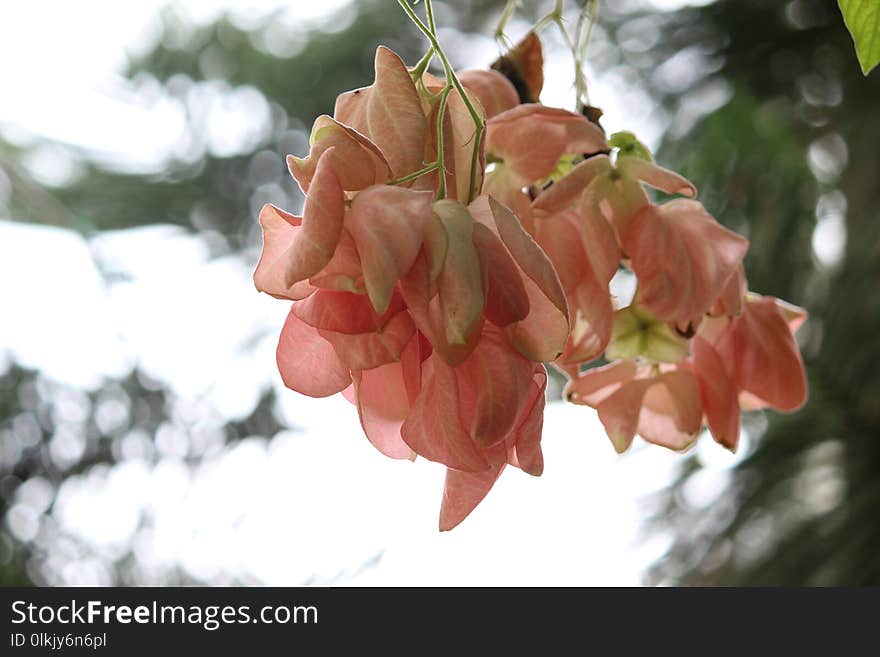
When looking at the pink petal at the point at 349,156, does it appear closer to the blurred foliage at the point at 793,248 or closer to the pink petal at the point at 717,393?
the pink petal at the point at 717,393

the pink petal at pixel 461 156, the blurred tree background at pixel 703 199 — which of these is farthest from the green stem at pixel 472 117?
the blurred tree background at pixel 703 199

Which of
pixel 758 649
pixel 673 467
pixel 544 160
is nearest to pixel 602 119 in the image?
pixel 544 160

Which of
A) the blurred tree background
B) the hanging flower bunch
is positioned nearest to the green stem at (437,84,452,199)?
the hanging flower bunch

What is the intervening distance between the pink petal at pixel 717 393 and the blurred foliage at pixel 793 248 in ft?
1.69

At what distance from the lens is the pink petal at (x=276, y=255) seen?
14 cm

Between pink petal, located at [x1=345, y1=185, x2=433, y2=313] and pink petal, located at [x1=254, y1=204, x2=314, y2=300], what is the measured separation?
1 centimetres

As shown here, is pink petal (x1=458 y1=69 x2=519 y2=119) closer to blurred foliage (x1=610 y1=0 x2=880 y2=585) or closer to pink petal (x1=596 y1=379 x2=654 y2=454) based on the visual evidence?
pink petal (x1=596 y1=379 x2=654 y2=454)

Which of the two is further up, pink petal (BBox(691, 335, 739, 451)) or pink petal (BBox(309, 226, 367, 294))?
pink petal (BBox(309, 226, 367, 294))

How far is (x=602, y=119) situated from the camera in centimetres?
22

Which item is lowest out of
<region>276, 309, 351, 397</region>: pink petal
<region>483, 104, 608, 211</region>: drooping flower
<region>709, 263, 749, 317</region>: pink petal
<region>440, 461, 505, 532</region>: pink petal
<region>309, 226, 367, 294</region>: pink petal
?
<region>440, 461, 505, 532</region>: pink petal

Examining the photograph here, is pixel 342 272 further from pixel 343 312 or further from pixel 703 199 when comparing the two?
pixel 703 199

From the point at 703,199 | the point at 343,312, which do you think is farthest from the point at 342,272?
the point at 703,199

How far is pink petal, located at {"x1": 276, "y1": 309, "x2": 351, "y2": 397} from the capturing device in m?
0.15

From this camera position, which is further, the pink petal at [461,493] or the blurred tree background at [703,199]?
the blurred tree background at [703,199]
